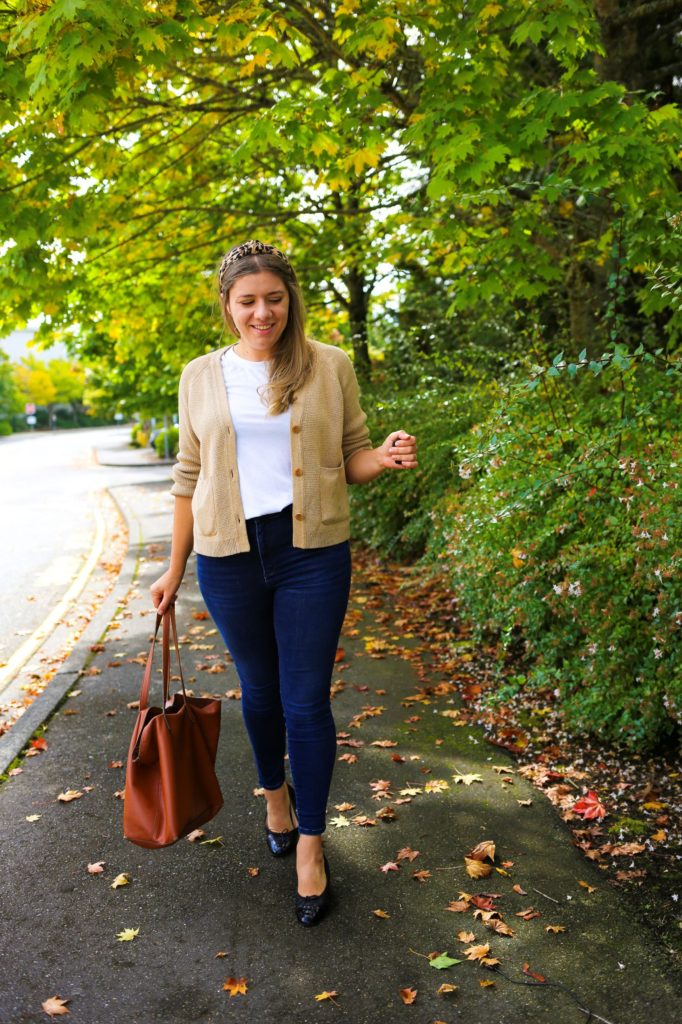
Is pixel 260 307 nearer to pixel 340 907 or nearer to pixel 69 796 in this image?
pixel 340 907

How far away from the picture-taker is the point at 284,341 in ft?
9.67

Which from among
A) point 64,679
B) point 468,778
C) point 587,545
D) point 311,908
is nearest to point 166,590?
point 311,908

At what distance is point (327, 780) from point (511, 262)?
4.66 meters

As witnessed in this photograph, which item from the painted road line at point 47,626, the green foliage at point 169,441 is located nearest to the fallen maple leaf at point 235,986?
the painted road line at point 47,626

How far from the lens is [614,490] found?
400 centimetres

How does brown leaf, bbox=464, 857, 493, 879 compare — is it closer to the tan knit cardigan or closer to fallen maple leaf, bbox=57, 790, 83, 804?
the tan knit cardigan

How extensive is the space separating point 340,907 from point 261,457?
4.94 feet

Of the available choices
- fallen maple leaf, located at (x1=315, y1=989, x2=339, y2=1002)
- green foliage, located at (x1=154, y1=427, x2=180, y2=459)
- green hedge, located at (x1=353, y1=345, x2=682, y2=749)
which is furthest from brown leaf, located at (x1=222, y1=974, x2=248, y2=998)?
green foliage, located at (x1=154, y1=427, x2=180, y2=459)

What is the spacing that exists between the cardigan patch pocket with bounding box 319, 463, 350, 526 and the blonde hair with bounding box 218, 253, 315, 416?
0.82ft

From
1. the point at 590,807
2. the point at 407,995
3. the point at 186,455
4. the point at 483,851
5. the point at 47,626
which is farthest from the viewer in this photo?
the point at 47,626

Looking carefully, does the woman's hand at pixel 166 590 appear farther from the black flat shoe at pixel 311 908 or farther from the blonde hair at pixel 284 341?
the black flat shoe at pixel 311 908

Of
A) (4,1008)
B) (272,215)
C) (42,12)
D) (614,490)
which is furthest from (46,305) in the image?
(4,1008)

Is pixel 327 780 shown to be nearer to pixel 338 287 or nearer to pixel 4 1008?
pixel 4 1008

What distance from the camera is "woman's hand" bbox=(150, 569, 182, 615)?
124 inches
